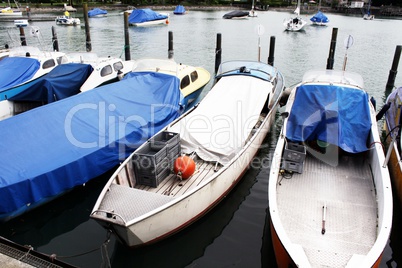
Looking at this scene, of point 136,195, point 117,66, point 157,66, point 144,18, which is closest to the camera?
point 136,195

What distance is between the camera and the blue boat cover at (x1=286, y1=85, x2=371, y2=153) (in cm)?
865

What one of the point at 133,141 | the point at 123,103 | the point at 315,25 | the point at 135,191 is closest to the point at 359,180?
the point at 135,191

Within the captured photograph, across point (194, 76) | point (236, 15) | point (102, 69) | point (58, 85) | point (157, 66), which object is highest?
point (236, 15)

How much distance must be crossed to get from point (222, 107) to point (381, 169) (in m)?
4.78

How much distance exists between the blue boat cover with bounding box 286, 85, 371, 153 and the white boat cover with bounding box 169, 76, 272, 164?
1.44 metres

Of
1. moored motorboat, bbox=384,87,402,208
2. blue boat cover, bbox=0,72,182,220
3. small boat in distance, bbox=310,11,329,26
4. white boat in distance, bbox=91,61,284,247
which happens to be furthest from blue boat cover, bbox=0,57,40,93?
small boat in distance, bbox=310,11,329,26

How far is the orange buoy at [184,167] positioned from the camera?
8.26 m

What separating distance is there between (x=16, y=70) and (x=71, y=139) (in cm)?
847

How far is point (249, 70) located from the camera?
1268 centimetres

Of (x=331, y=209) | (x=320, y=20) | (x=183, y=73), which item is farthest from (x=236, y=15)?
(x=331, y=209)

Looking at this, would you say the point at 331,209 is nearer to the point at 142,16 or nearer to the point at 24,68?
the point at 24,68

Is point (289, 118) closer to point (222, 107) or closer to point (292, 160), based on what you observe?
point (292, 160)

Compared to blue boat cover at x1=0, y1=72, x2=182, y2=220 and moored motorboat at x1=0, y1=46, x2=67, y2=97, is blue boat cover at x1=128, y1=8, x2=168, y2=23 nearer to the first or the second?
moored motorboat at x1=0, y1=46, x2=67, y2=97

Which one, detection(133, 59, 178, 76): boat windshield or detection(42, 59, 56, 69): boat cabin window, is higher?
detection(133, 59, 178, 76): boat windshield
